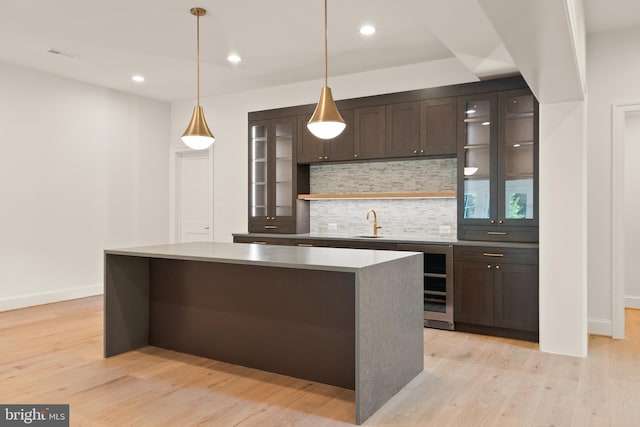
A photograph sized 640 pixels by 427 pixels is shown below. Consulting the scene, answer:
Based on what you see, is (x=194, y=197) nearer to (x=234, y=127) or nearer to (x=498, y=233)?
(x=234, y=127)

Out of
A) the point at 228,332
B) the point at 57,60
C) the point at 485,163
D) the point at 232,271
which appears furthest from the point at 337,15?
the point at 57,60

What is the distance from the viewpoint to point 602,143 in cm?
440

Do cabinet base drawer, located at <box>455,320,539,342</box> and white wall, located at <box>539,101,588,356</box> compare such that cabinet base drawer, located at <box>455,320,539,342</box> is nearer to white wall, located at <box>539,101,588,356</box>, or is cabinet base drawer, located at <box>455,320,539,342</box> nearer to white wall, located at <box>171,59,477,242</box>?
white wall, located at <box>539,101,588,356</box>

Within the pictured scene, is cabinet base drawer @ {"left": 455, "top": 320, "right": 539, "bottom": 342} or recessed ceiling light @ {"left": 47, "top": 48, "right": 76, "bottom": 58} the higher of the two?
recessed ceiling light @ {"left": 47, "top": 48, "right": 76, "bottom": 58}

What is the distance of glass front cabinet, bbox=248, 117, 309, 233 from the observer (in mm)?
5828

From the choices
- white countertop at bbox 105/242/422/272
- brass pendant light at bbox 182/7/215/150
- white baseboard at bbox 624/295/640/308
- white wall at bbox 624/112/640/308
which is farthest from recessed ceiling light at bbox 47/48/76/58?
white baseboard at bbox 624/295/640/308

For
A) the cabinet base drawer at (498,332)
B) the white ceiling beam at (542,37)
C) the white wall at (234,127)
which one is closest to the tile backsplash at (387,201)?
the white wall at (234,127)

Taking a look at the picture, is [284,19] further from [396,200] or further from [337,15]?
[396,200]

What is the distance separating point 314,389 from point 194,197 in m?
4.78

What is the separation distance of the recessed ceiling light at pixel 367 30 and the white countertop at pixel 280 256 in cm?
210

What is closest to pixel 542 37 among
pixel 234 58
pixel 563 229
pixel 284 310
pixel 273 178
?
pixel 563 229

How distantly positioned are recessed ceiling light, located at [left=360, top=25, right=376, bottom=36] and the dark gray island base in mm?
2080

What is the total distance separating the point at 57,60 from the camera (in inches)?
205

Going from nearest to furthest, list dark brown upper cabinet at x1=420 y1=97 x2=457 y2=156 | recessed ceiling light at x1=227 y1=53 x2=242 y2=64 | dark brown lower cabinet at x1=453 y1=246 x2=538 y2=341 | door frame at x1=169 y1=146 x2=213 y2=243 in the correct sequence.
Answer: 1. dark brown lower cabinet at x1=453 y1=246 x2=538 y2=341
2. dark brown upper cabinet at x1=420 y1=97 x2=457 y2=156
3. recessed ceiling light at x1=227 y1=53 x2=242 y2=64
4. door frame at x1=169 y1=146 x2=213 y2=243
